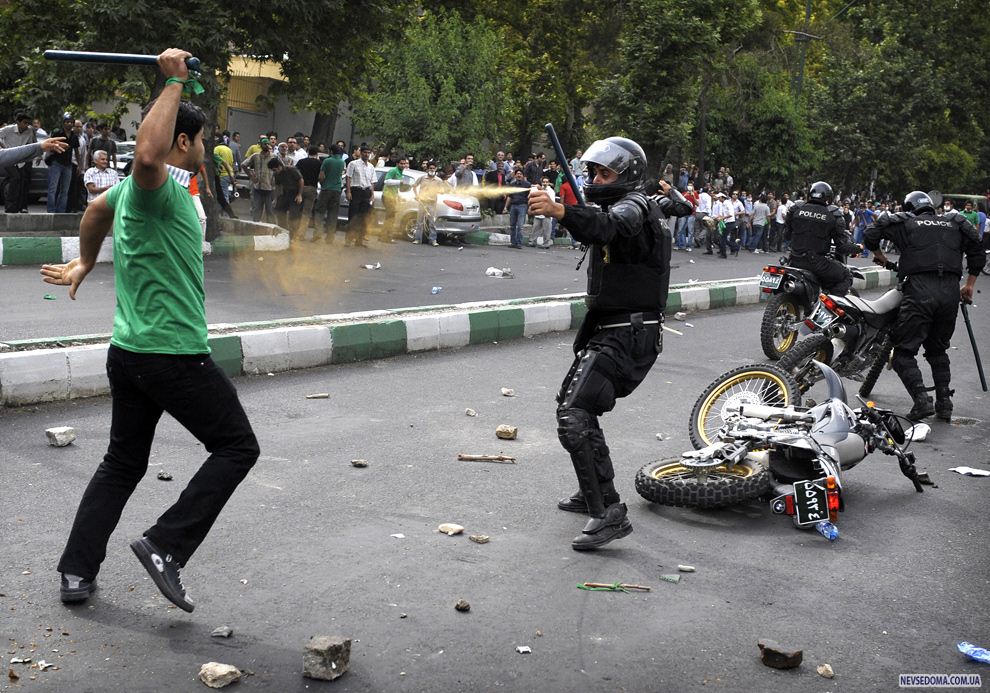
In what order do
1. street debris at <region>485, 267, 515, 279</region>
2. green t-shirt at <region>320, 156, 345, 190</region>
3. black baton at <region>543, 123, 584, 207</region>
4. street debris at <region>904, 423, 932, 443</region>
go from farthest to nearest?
green t-shirt at <region>320, 156, 345, 190</region> < street debris at <region>485, 267, 515, 279</region> < street debris at <region>904, 423, 932, 443</region> < black baton at <region>543, 123, 584, 207</region>

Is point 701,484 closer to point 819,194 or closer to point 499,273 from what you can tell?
point 819,194

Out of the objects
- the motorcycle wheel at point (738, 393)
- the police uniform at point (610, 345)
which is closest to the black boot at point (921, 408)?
the motorcycle wheel at point (738, 393)

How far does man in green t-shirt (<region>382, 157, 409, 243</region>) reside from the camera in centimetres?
2233

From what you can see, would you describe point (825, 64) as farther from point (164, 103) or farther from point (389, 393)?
Answer: point (164, 103)

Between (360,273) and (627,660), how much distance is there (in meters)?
12.8

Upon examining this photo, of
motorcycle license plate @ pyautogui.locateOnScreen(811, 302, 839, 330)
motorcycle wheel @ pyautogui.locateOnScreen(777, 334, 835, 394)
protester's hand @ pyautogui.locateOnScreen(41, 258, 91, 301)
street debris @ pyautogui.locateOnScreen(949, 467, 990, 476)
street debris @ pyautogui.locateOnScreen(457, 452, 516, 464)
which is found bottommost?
street debris @ pyautogui.locateOnScreen(949, 467, 990, 476)

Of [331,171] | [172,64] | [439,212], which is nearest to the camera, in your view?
[172,64]

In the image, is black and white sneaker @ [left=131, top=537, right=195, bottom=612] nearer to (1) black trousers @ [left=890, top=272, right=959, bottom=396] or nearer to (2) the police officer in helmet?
(2) the police officer in helmet

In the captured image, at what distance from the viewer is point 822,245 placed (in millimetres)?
10758

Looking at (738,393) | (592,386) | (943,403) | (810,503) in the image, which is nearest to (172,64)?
(592,386)

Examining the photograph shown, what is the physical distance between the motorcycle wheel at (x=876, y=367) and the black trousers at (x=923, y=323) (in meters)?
0.25

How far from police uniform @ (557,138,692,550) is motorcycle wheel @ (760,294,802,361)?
19.2 ft

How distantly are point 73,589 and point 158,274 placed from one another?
3.76ft

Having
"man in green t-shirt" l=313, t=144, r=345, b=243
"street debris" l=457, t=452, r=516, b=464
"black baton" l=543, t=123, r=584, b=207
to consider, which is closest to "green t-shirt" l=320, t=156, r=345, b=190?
"man in green t-shirt" l=313, t=144, r=345, b=243
